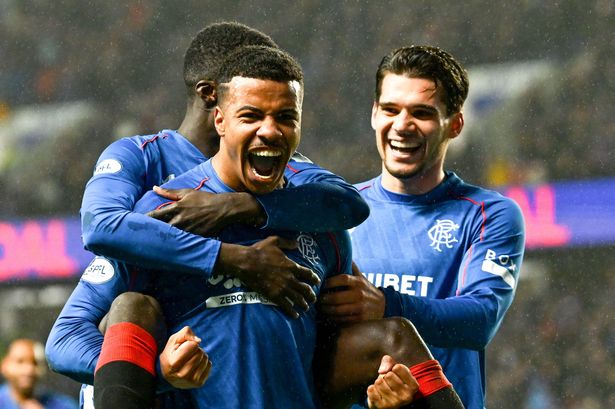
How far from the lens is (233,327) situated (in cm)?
260

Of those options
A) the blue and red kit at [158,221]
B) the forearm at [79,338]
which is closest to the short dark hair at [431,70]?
the blue and red kit at [158,221]

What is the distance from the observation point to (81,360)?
9.31 ft

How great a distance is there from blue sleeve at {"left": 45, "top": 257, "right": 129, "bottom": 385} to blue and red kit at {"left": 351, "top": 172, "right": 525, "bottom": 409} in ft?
3.25

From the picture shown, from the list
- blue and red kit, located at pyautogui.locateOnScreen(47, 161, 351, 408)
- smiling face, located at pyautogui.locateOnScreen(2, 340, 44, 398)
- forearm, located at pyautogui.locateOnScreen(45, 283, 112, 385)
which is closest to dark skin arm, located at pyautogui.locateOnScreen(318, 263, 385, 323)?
blue and red kit, located at pyautogui.locateOnScreen(47, 161, 351, 408)

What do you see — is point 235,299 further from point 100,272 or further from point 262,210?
point 100,272

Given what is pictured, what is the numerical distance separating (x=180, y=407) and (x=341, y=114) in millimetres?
10436

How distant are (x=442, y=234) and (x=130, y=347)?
1.50 m

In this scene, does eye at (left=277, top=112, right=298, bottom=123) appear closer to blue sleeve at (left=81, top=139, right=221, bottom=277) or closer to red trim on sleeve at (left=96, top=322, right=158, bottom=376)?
blue sleeve at (left=81, top=139, right=221, bottom=277)

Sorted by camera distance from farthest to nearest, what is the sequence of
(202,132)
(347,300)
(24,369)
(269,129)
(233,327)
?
(24,369) < (202,132) < (347,300) < (269,129) < (233,327)

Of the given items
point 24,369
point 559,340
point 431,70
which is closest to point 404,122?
point 431,70

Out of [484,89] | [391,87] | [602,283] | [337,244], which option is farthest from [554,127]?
[337,244]

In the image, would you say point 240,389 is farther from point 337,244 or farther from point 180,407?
point 337,244

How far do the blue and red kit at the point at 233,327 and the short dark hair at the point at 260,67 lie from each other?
278 millimetres

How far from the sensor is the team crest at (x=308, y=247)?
2799 mm
